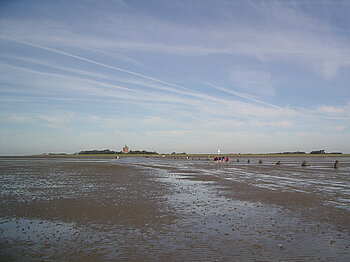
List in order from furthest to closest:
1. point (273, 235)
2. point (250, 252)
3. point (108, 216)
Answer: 1. point (108, 216)
2. point (273, 235)
3. point (250, 252)

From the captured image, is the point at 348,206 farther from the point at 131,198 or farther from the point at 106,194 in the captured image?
the point at 106,194

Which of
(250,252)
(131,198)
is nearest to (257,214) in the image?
(250,252)

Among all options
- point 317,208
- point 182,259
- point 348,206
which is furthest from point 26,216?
point 348,206

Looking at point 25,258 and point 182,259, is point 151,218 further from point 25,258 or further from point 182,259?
point 25,258

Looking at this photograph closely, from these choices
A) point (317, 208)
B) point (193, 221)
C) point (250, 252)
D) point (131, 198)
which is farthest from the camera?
point (131, 198)

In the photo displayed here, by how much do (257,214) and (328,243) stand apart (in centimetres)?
383

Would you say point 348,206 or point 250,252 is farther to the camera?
point 348,206

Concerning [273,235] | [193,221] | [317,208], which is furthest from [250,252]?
[317,208]

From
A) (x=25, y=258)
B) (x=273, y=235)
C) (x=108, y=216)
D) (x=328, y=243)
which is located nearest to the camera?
(x=25, y=258)

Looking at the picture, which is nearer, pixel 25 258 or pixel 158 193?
pixel 25 258

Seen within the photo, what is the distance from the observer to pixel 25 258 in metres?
6.83

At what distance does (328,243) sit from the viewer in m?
7.96

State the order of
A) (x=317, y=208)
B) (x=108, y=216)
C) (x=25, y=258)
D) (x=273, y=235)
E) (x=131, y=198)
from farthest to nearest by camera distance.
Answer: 1. (x=131, y=198)
2. (x=317, y=208)
3. (x=108, y=216)
4. (x=273, y=235)
5. (x=25, y=258)

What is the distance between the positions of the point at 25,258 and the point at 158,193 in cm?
1091
